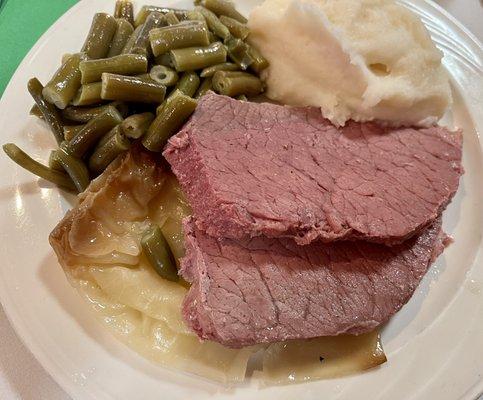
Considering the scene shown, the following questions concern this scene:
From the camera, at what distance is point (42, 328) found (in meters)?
2.88

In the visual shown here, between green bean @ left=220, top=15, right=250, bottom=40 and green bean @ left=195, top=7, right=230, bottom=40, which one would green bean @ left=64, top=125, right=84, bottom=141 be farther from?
green bean @ left=220, top=15, right=250, bottom=40

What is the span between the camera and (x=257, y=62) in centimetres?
372

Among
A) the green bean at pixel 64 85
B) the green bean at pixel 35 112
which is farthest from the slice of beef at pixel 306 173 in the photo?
the green bean at pixel 35 112

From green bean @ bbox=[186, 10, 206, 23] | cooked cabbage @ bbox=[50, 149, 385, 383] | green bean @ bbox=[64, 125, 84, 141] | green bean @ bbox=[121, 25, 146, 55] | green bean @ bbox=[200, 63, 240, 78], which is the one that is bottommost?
cooked cabbage @ bbox=[50, 149, 385, 383]

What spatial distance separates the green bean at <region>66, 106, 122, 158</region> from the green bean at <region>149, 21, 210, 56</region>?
55 cm

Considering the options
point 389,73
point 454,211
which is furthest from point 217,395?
point 389,73

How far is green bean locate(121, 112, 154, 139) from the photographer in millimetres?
3236

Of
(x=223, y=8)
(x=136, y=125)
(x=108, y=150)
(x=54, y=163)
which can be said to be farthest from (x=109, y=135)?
(x=223, y=8)

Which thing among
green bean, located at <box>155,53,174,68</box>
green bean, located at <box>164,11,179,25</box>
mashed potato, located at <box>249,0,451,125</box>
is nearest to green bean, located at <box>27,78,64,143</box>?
green bean, located at <box>155,53,174,68</box>

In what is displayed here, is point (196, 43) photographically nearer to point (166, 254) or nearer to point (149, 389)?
point (166, 254)

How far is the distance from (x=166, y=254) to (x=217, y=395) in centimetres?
88

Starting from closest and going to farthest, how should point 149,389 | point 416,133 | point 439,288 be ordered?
point 149,389 < point 439,288 < point 416,133

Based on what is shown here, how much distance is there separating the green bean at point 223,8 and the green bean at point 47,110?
4.52 ft

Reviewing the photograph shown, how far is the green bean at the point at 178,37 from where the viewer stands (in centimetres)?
341
